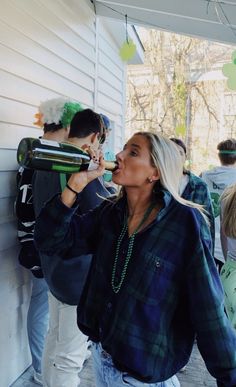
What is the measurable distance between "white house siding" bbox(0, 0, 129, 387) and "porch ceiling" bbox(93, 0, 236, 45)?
1.63 feet

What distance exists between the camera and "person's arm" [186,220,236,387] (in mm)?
1018

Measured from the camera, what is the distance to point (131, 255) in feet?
3.68

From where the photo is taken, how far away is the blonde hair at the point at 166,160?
116cm

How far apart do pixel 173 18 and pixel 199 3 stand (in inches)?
21.3

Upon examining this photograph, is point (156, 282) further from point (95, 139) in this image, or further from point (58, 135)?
point (58, 135)

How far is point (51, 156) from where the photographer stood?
3.59 feet

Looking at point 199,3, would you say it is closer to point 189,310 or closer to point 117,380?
point 189,310

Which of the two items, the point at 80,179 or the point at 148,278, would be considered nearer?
the point at 148,278

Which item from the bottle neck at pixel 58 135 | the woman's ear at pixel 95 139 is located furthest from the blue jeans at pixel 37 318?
the woman's ear at pixel 95 139

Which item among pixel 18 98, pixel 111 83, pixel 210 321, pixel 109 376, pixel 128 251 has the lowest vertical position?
pixel 109 376

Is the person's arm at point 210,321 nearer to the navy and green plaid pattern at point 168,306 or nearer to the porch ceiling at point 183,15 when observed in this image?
the navy and green plaid pattern at point 168,306

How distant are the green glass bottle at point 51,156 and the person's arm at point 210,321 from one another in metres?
0.41

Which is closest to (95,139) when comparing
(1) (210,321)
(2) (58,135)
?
(2) (58,135)

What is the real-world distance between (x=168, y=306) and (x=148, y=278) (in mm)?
101
